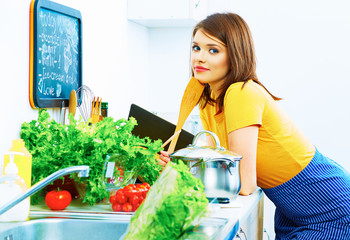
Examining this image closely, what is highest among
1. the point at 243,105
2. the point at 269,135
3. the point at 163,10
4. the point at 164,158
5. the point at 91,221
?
the point at 163,10

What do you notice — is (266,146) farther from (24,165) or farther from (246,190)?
(24,165)

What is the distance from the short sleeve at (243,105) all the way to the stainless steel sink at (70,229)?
0.54 metres

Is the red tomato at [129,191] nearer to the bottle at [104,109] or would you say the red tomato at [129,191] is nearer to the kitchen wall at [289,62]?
the bottle at [104,109]

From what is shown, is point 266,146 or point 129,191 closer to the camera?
point 129,191

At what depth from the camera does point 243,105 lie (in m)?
1.69

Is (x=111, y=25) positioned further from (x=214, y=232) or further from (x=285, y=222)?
(x=214, y=232)

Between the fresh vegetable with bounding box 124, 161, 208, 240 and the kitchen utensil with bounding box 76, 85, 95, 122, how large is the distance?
1.35 m

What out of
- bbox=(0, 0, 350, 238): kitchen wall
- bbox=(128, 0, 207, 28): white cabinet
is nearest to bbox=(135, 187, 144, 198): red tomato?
bbox=(0, 0, 350, 238): kitchen wall

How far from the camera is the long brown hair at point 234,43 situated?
1.80 m

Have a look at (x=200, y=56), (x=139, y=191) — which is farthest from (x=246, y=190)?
(x=200, y=56)

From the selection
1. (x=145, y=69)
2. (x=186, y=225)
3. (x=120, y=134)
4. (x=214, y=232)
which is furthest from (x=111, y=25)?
(x=186, y=225)

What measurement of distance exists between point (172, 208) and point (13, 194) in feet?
2.17

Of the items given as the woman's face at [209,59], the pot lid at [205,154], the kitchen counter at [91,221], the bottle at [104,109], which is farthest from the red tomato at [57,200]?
the bottle at [104,109]

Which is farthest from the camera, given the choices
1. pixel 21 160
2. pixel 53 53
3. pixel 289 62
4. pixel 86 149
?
pixel 289 62
